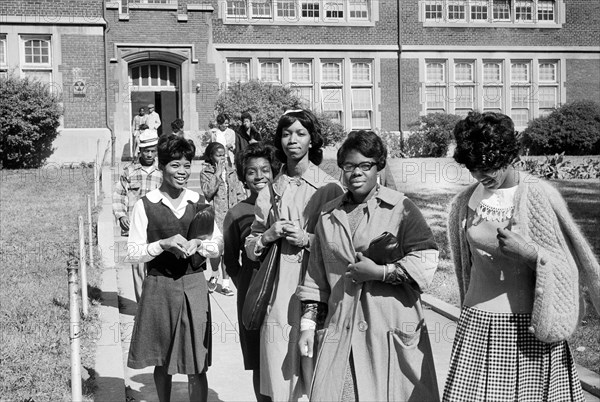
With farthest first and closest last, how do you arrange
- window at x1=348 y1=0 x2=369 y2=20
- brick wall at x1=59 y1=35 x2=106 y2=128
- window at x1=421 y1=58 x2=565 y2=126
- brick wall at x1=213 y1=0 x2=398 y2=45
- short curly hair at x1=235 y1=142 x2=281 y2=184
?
window at x1=421 y1=58 x2=565 y2=126
window at x1=348 y1=0 x2=369 y2=20
brick wall at x1=213 y1=0 x2=398 y2=45
brick wall at x1=59 y1=35 x2=106 y2=128
short curly hair at x1=235 y1=142 x2=281 y2=184

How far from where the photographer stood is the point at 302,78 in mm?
30391

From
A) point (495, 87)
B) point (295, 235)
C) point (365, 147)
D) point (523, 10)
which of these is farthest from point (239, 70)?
point (365, 147)

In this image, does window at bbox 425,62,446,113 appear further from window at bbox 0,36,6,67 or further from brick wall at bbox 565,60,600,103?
window at bbox 0,36,6,67

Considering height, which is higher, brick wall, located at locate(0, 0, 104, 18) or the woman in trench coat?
brick wall, located at locate(0, 0, 104, 18)

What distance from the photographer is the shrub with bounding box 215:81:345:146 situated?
2597 cm

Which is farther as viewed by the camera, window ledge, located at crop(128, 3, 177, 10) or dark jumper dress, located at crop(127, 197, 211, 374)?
window ledge, located at crop(128, 3, 177, 10)

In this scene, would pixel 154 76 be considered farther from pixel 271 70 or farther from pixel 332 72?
pixel 332 72

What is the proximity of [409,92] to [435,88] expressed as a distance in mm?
1249

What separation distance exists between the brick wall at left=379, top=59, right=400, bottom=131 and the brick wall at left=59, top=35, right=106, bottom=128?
10.0m

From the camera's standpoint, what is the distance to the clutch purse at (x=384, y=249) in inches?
166

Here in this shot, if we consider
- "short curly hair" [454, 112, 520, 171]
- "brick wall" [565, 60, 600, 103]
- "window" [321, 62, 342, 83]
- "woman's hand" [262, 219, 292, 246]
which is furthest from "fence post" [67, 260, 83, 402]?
"brick wall" [565, 60, 600, 103]

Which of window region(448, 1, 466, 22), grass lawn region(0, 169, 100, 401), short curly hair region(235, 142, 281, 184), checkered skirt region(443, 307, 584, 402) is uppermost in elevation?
window region(448, 1, 466, 22)

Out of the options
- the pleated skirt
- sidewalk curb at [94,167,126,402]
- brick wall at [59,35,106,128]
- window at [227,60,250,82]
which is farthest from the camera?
window at [227,60,250,82]

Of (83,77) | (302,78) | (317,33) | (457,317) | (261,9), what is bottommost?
(457,317)
